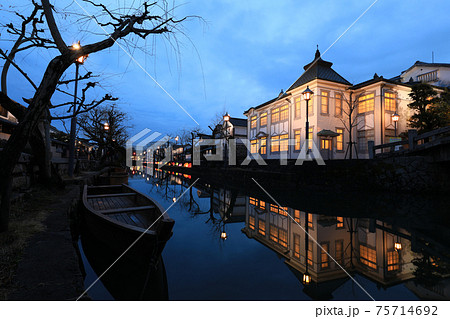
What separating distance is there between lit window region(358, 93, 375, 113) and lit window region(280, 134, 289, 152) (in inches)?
290

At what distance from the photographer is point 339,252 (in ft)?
15.7

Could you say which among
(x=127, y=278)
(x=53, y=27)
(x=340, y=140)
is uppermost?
(x=53, y=27)

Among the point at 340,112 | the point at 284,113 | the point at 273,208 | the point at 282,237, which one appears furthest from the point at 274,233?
the point at 284,113

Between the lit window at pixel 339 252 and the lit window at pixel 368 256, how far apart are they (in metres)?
0.36

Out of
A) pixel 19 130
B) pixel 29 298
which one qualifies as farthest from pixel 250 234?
pixel 19 130

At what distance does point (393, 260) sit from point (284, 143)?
19648mm

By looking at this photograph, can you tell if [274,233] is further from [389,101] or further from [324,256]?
[389,101]

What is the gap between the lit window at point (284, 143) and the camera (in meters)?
22.9

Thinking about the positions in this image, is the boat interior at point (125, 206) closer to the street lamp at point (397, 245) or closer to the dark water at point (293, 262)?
the dark water at point (293, 262)

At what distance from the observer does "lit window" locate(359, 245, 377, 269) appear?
4.19m

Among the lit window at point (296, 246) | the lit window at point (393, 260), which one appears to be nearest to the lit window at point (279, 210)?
the lit window at point (296, 246)

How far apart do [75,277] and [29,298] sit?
1.55 feet

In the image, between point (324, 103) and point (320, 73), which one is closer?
point (324, 103)

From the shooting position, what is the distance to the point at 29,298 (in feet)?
6.94
